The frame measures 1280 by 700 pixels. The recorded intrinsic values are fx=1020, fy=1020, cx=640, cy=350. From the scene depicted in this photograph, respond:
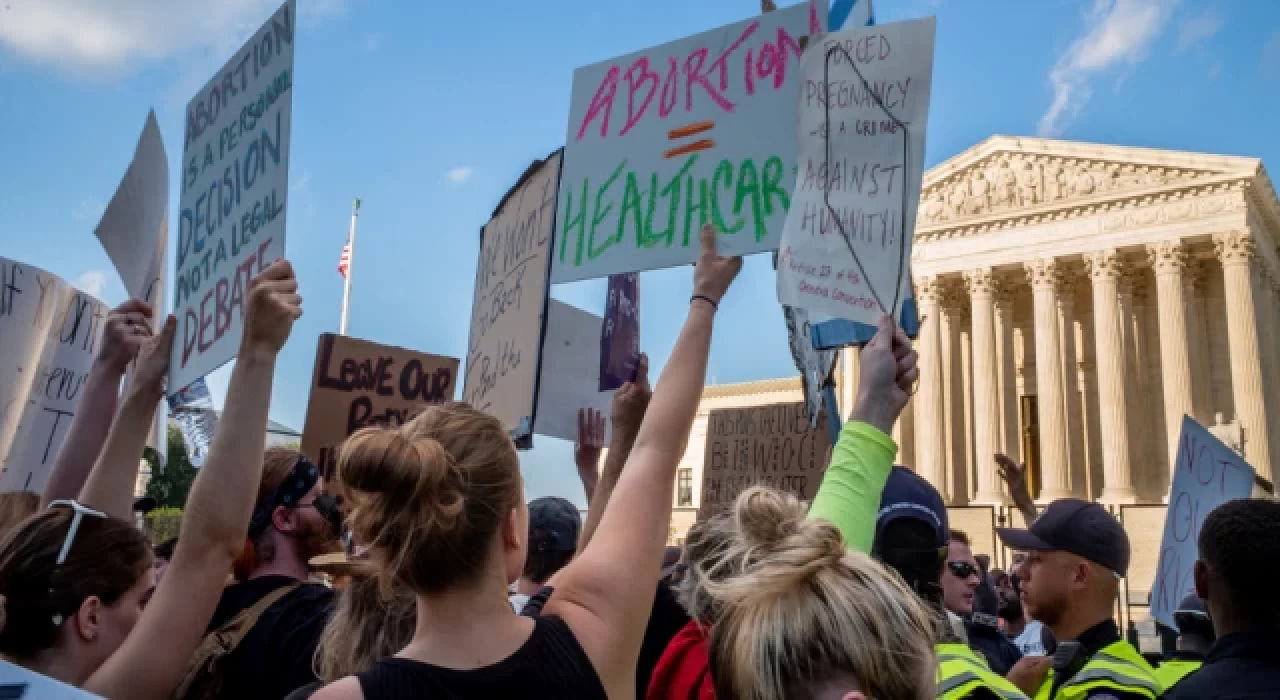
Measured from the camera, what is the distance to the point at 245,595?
2416mm

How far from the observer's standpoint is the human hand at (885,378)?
83.5 inches

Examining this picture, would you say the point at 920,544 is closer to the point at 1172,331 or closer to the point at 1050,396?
the point at 1050,396

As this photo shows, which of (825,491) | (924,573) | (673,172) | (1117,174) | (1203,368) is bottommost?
(924,573)

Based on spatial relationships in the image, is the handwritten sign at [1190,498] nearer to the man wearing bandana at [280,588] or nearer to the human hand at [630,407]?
the human hand at [630,407]

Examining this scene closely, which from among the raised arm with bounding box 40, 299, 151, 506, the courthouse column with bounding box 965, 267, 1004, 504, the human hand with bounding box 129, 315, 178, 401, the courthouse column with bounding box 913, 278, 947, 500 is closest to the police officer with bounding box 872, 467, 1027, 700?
the human hand with bounding box 129, 315, 178, 401

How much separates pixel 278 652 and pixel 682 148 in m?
1.78

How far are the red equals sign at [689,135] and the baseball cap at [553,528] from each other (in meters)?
1.28

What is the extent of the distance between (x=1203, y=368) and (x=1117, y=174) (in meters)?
6.64

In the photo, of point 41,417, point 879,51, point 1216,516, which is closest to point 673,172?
point 879,51

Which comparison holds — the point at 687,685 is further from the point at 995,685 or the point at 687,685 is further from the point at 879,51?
the point at 879,51

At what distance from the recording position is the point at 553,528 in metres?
3.46

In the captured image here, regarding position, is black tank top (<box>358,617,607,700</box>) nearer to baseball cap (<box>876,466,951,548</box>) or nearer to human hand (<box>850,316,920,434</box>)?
human hand (<box>850,316,920,434</box>)

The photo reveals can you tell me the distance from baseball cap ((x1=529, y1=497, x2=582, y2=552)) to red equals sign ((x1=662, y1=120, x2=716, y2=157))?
4.21 ft

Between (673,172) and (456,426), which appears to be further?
(673,172)
